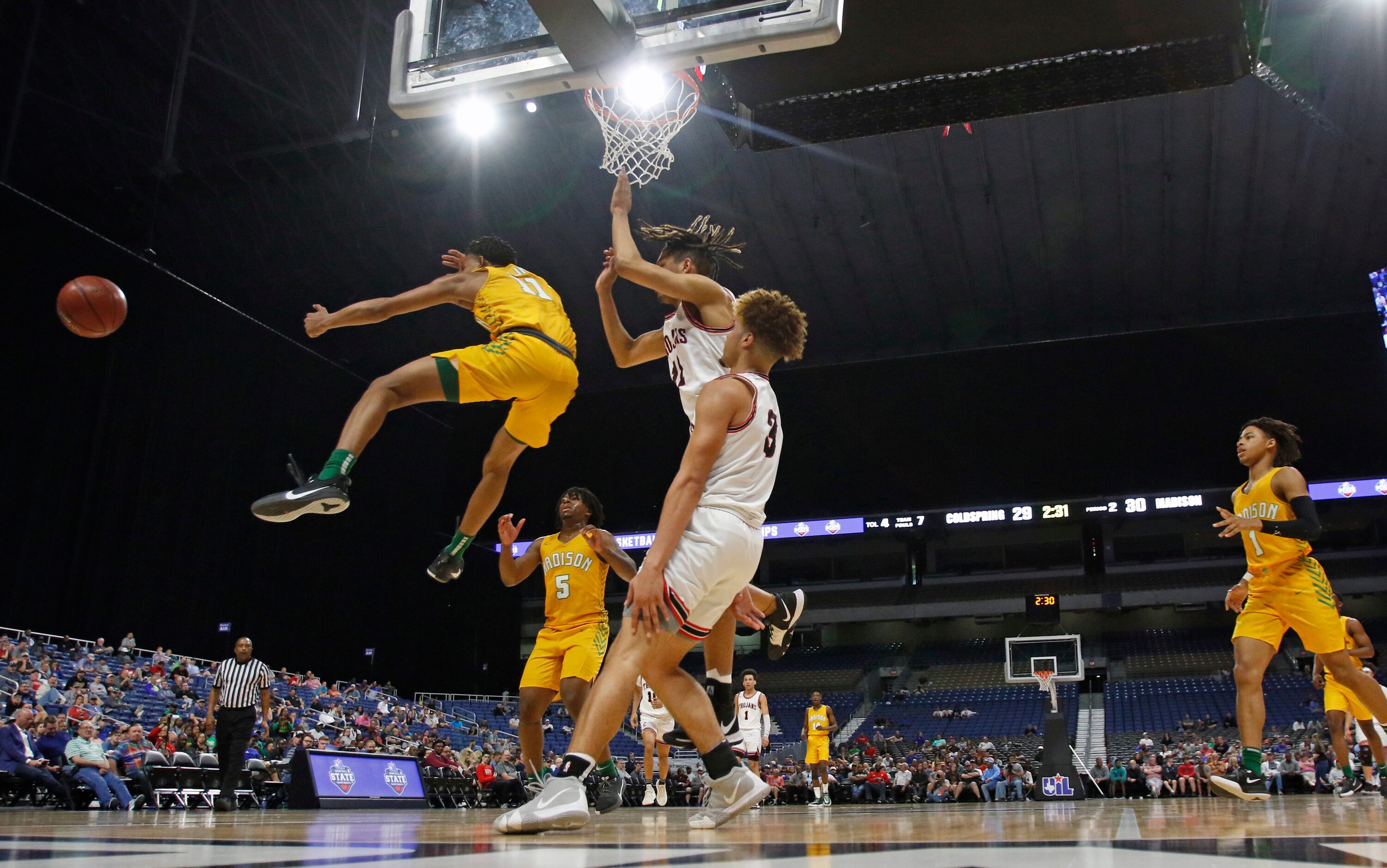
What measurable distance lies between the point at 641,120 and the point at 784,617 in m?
4.59

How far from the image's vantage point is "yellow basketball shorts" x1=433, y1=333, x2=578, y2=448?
4.46 meters

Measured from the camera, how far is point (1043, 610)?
18.0 m

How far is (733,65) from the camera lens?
7.92 m

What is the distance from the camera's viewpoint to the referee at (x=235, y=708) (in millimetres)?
8953

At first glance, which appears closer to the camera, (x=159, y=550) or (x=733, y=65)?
(x=733, y=65)

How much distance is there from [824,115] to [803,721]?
18943mm

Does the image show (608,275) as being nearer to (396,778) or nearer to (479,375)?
(479,375)

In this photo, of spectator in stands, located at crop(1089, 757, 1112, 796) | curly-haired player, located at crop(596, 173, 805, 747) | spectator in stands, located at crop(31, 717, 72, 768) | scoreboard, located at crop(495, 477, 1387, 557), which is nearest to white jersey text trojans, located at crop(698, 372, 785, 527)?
curly-haired player, located at crop(596, 173, 805, 747)

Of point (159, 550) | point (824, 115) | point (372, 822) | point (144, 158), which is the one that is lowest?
point (372, 822)

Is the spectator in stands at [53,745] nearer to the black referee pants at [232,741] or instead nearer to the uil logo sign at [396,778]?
the black referee pants at [232,741]

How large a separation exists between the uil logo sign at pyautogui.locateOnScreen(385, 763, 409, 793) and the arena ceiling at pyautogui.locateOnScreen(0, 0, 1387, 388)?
9.00 metres

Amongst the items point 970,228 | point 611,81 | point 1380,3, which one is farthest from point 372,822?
point 970,228

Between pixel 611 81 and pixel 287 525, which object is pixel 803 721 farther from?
pixel 611 81

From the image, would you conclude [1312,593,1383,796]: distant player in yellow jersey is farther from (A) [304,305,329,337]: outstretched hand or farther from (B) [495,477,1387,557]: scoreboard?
(B) [495,477,1387,557]: scoreboard
